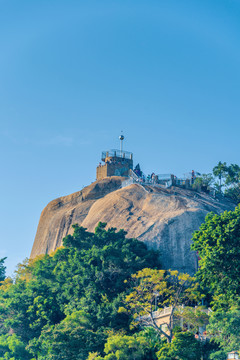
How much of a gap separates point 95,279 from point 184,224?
1031cm

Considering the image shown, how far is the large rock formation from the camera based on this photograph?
54.3m

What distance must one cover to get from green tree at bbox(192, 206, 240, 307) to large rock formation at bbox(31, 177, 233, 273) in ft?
25.9

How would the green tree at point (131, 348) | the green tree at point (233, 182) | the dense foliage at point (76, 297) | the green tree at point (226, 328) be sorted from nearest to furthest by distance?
1. the green tree at point (226, 328)
2. the green tree at point (131, 348)
3. the dense foliage at point (76, 297)
4. the green tree at point (233, 182)

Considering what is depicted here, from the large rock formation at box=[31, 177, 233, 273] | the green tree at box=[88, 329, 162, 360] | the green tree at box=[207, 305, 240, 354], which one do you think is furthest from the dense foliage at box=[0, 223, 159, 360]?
the green tree at box=[207, 305, 240, 354]

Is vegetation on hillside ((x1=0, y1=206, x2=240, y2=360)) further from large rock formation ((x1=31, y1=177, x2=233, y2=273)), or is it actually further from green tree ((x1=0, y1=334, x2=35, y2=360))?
large rock formation ((x1=31, y1=177, x2=233, y2=273))

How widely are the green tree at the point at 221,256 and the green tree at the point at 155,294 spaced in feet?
6.26

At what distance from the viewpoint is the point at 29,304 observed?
2073 inches

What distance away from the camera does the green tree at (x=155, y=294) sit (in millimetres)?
45062

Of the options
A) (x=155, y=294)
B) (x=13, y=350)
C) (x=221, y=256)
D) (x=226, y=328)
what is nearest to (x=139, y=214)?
(x=155, y=294)

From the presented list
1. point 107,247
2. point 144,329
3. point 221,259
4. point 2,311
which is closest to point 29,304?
point 2,311

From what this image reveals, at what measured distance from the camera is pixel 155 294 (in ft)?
152

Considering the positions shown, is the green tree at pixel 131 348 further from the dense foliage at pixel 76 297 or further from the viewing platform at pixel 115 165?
the viewing platform at pixel 115 165

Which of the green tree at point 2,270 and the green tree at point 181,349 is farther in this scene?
the green tree at point 2,270

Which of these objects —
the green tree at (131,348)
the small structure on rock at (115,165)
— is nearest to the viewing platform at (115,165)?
the small structure on rock at (115,165)
